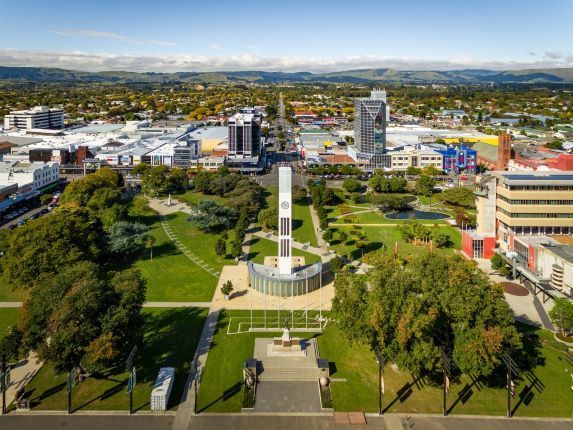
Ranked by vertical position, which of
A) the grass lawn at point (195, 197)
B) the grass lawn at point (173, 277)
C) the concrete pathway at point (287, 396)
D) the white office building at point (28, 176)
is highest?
the white office building at point (28, 176)

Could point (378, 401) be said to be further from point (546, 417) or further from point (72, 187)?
point (72, 187)

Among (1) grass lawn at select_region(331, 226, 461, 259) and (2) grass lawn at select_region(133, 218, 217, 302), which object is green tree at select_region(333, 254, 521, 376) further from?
(1) grass lawn at select_region(331, 226, 461, 259)

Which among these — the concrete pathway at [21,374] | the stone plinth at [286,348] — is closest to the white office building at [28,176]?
the concrete pathway at [21,374]

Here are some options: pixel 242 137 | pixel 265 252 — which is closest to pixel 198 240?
pixel 265 252

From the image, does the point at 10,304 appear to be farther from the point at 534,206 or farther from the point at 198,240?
the point at 534,206

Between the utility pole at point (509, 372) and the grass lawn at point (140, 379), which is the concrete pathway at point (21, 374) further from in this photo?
the utility pole at point (509, 372)

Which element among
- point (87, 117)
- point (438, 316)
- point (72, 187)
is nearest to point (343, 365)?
point (438, 316)
